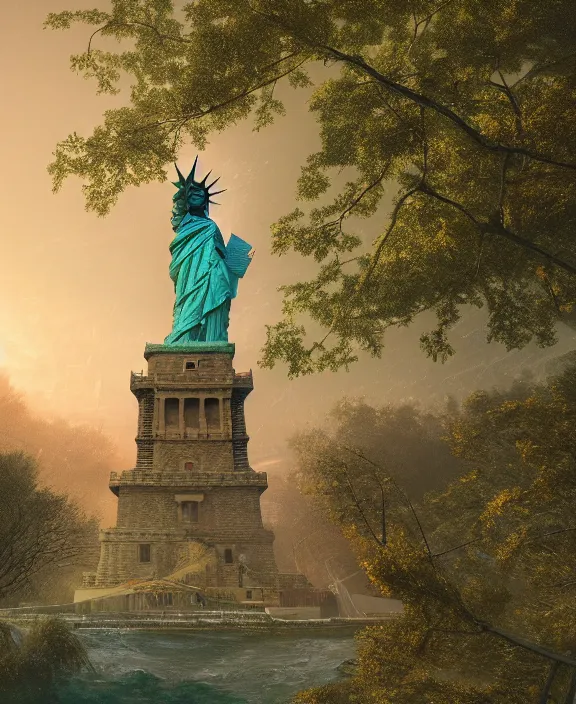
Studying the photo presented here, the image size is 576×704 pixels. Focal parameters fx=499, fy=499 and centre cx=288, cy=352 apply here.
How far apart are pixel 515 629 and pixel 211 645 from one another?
26.0 ft

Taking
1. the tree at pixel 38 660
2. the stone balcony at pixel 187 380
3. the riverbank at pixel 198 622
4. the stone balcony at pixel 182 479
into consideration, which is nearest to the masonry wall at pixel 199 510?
the stone balcony at pixel 182 479

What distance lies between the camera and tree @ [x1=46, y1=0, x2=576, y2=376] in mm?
6480

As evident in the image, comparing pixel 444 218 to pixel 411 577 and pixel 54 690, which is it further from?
pixel 54 690

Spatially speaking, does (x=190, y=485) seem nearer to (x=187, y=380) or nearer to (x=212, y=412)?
(x=212, y=412)

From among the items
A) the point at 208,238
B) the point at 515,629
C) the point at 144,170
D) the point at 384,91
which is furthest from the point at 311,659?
the point at 208,238

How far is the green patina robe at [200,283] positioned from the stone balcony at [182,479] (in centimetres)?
886

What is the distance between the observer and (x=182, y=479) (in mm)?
26062

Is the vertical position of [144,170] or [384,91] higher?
[384,91]

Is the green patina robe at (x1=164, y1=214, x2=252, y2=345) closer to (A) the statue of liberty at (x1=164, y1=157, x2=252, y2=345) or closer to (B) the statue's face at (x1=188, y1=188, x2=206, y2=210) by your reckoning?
(A) the statue of liberty at (x1=164, y1=157, x2=252, y2=345)

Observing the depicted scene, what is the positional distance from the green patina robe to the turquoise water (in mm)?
21318

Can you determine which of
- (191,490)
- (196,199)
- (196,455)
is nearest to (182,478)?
(191,490)

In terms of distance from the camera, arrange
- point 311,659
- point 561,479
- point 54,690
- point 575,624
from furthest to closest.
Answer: point 311,659, point 54,690, point 561,479, point 575,624

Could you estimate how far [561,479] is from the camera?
6.20 metres

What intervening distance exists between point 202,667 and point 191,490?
1610 centimetres
